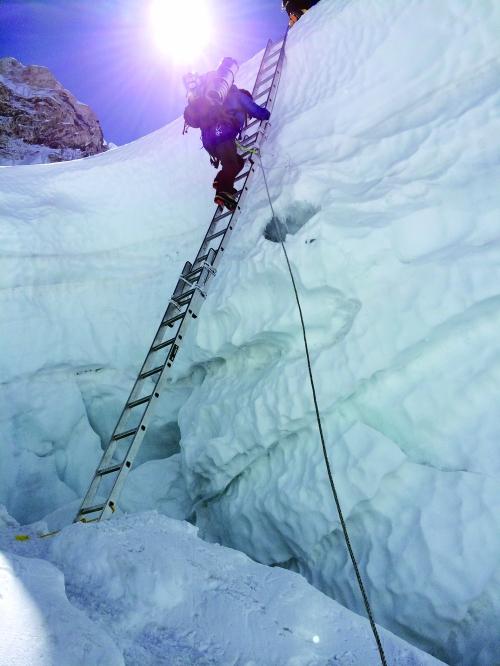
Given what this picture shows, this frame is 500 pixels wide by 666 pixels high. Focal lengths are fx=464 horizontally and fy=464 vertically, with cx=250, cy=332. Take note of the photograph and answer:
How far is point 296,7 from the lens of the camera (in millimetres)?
9023

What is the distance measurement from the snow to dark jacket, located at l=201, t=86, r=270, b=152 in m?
3.79

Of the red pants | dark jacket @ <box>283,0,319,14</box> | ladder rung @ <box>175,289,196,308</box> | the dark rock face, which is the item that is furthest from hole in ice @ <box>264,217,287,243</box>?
the dark rock face

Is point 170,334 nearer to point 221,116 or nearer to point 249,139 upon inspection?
point 221,116

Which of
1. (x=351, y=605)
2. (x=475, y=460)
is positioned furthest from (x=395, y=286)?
(x=351, y=605)

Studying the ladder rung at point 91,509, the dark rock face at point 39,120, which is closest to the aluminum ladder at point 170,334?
the ladder rung at point 91,509

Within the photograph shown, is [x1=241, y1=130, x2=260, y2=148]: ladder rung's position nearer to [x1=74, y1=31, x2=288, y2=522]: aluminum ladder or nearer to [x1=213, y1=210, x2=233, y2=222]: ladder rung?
[x1=74, y1=31, x2=288, y2=522]: aluminum ladder

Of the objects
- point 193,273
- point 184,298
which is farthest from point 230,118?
point 184,298

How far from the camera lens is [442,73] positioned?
4105 millimetres

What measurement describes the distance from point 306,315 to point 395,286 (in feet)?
2.27

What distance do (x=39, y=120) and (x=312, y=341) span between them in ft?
68.8

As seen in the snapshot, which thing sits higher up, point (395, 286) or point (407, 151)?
point (407, 151)

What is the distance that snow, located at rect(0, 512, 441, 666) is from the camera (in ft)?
4.81

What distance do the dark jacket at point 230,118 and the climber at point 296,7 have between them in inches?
217

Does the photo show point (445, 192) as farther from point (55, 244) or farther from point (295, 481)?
point (55, 244)
